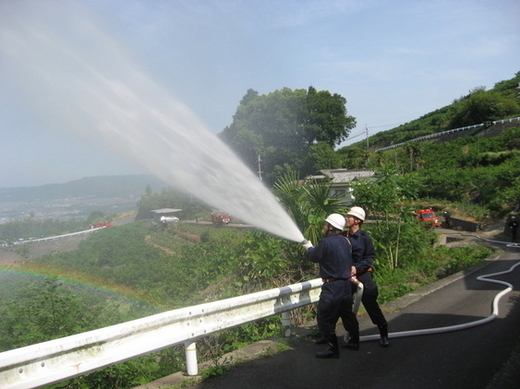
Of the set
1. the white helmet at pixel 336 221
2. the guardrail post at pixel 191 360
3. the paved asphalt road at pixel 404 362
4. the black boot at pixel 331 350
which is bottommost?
the paved asphalt road at pixel 404 362

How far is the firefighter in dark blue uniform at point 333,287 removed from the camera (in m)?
5.58

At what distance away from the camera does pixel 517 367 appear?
196 inches

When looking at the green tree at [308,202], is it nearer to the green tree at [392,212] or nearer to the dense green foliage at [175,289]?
the dense green foliage at [175,289]

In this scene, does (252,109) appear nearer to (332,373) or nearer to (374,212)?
(374,212)

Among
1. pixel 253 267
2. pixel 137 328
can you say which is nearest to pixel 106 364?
pixel 137 328

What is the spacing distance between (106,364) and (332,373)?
2.42 m

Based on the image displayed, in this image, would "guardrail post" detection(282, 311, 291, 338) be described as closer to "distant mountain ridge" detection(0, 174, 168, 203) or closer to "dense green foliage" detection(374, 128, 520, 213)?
"distant mountain ridge" detection(0, 174, 168, 203)

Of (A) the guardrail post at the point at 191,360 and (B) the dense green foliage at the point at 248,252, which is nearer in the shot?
(A) the guardrail post at the point at 191,360

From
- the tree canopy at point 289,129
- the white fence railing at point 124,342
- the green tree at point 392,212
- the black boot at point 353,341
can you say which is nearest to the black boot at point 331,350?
the black boot at point 353,341

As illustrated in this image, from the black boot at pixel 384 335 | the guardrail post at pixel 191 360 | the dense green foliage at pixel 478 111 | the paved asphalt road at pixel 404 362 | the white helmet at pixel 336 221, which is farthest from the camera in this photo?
the dense green foliage at pixel 478 111

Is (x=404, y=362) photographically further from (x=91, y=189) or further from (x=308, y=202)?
(x=91, y=189)

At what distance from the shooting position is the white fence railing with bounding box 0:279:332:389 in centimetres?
365

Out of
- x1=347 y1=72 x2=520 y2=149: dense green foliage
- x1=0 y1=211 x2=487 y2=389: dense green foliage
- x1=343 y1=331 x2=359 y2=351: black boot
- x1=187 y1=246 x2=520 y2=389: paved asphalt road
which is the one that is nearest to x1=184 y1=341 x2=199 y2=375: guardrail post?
x1=187 y1=246 x2=520 y2=389: paved asphalt road

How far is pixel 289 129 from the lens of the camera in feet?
178
